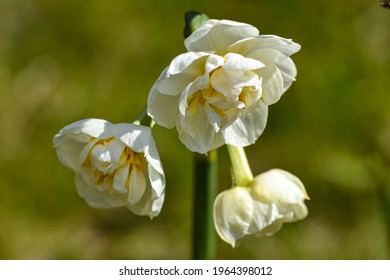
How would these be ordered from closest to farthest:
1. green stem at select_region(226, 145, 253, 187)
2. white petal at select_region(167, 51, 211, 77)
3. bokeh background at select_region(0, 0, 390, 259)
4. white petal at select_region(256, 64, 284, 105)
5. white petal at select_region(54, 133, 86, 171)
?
white petal at select_region(167, 51, 211, 77) < white petal at select_region(256, 64, 284, 105) < white petal at select_region(54, 133, 86, 171) < green stem at select_region(226, 145, 253, 187) < bokeh background at select_region(0, 0, 390, 259)

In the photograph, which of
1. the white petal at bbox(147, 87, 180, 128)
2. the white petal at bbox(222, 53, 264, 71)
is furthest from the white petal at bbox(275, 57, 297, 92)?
the white petal at bbox(147, 87, 180, 128)

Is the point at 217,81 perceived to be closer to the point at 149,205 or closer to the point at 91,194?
the point at 149,205

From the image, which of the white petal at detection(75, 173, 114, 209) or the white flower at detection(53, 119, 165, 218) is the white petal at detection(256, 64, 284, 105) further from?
the white petal at detection(75, 173, 114, 209)

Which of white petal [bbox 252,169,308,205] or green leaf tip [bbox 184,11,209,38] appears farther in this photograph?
white petal [bbox 252,169,308,205]

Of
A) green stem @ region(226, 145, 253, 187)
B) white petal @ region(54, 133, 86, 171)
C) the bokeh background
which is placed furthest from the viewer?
the bokeh background

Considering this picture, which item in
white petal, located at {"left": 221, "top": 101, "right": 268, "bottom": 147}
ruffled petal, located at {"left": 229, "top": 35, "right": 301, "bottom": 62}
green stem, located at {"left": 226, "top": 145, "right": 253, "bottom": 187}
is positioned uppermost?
ruffled petal, located at {"left": 229, "top": 35, "right": 301, "bottom": 62}

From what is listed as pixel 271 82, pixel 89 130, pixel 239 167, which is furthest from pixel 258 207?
pixel 89 130

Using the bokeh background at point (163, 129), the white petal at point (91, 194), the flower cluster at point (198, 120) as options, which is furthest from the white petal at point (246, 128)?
the bokeh background at point (163, 129)
